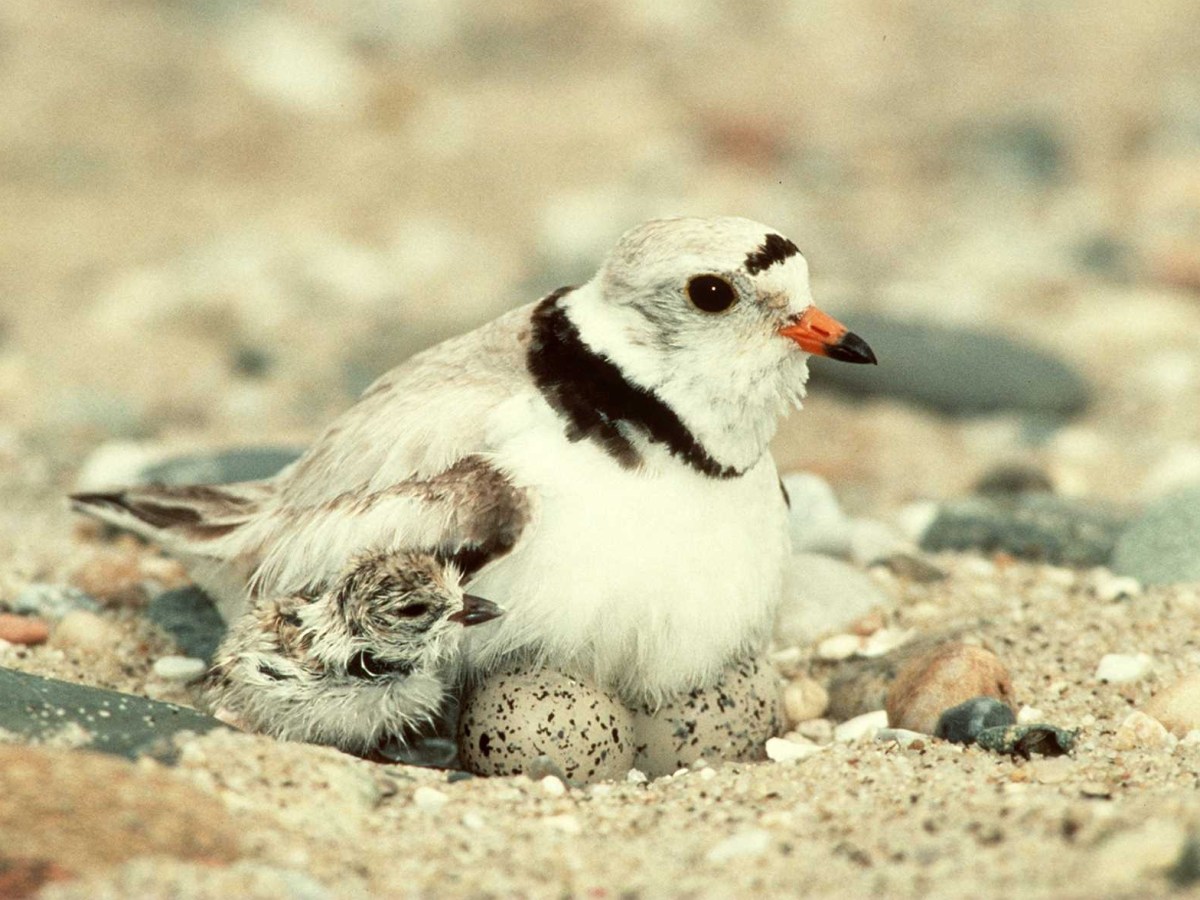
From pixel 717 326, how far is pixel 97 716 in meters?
1.51

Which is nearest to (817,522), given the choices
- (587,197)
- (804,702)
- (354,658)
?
(804,702)

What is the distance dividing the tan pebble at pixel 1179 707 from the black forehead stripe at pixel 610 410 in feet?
3.67

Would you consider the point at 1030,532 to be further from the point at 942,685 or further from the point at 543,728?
the point at 543,728

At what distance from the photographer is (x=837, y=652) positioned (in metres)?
4.20

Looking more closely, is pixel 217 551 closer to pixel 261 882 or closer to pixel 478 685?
pixel 478 685

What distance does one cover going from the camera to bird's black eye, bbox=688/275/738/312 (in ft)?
11.1

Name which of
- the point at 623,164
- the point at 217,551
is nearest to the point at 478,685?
the point at 217,551

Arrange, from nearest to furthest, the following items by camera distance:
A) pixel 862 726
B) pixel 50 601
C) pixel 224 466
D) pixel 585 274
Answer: pixel 862 726, pixel 50 601, pixel 224 466, pixel 585 274

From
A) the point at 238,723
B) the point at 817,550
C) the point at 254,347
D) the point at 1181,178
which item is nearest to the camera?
the point at 238,723

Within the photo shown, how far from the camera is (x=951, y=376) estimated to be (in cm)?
651

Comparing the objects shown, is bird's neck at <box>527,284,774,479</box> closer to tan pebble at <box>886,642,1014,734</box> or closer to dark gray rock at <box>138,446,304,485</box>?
tan pebble at <box>886,642,1014,734</box>

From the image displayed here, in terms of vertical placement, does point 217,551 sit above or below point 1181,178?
below

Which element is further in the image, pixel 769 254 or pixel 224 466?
pixel 224 466

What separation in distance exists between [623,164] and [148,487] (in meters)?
5.79
